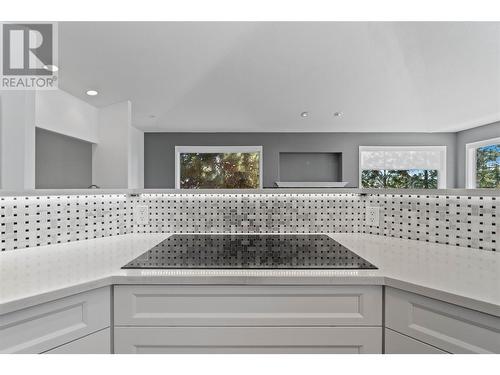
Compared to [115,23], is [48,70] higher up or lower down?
lower down

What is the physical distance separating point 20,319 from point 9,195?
0.66 m

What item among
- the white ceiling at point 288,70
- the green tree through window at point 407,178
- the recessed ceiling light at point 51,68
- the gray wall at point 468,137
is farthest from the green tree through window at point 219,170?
the gray wall at point 468,137

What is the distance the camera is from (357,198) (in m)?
1.52

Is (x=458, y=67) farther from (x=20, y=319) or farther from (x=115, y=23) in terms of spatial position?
(x=20, y=319)

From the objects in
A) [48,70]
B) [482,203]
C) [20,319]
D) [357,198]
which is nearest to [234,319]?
[20,319]

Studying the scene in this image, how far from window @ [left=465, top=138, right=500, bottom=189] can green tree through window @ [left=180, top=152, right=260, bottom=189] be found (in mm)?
3890

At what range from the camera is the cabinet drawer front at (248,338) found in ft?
2.65

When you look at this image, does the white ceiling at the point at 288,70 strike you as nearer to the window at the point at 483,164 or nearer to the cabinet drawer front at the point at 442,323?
the window at the point at 483,164

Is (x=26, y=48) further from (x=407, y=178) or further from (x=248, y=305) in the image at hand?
(x=407, y=178)

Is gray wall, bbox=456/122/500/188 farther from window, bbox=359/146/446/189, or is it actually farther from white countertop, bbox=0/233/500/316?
white countertop, bbox=0/233/500/316

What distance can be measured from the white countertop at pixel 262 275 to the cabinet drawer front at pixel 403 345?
6.2 inches

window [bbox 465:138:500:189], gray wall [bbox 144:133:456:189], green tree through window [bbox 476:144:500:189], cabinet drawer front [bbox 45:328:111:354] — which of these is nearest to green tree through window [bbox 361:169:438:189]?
gray wall [bbox 144:133:456:189]

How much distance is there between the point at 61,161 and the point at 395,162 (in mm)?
5361

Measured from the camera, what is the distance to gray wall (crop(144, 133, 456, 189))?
466 centimetres
